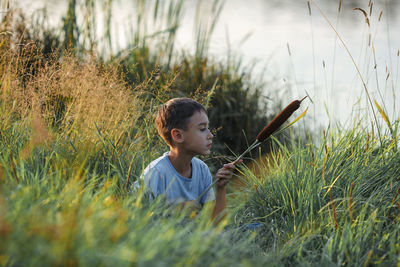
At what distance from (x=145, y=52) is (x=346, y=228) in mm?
3419

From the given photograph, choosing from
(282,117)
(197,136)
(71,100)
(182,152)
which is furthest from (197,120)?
(71,100)

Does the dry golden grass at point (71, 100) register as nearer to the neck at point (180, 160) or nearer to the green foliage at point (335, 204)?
the neck at point (180, 160)

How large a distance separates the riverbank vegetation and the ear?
0.68 ft

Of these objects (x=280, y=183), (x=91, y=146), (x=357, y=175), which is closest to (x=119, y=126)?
(x=91, y=146)

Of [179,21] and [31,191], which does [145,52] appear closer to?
[179,21]

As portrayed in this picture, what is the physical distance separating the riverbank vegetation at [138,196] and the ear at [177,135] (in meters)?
0.21

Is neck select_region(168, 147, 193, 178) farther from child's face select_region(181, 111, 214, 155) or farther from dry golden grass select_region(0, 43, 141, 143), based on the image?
dry golden grass select_region(0, 43, 141, 143)

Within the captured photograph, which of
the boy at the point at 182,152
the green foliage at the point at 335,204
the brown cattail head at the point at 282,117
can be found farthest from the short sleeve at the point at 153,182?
the brown cattail head at the point at 282,117

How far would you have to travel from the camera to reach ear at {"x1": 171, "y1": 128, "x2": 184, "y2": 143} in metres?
2.70

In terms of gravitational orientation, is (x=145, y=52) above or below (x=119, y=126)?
above

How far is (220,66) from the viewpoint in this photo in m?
5.09

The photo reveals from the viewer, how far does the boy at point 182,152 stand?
262 centimetres

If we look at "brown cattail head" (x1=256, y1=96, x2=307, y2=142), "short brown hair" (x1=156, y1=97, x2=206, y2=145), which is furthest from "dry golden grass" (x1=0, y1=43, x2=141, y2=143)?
"brown cattail head" (x1=256, y1=96, x2=307, y2=142)

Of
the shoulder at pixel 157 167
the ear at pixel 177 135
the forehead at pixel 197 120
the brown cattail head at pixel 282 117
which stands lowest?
the shoulder at pixel 157 167
